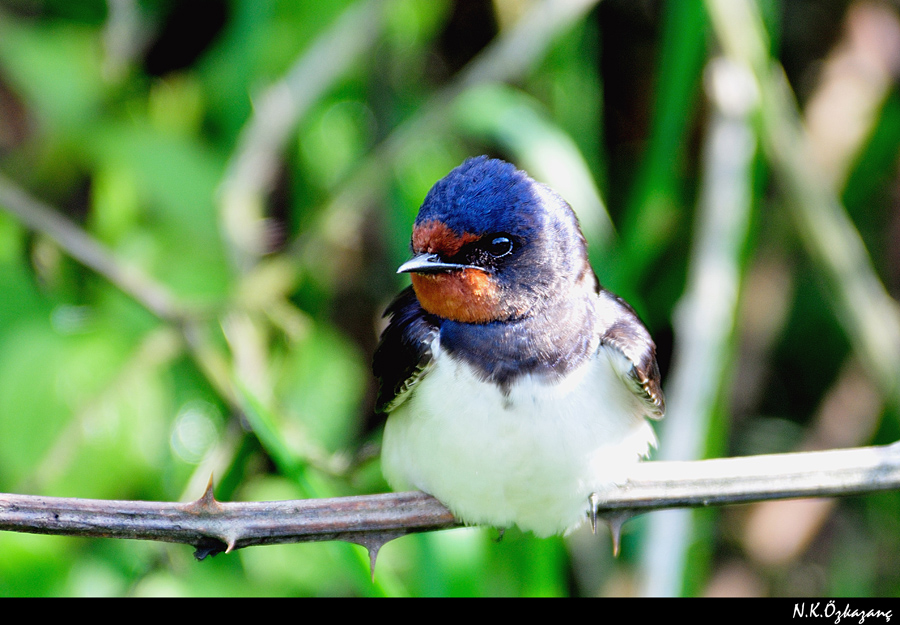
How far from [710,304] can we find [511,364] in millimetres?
685

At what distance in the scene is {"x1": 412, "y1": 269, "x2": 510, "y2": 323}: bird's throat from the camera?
4.38ft

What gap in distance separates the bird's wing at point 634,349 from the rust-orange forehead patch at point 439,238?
11.9 inches

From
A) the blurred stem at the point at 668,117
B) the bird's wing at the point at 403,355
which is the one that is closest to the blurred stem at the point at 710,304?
the blurred stem at the point at 668,117

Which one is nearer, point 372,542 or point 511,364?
point 372,542

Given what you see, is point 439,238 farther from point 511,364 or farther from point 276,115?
point 276,115

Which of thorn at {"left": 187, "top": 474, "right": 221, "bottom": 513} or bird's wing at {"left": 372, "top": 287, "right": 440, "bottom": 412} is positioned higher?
bird's wing at {"left": 372, "top": 287, "right": 440, "bottom": 412}

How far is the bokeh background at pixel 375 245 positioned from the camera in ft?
5.77

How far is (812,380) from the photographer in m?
2.72

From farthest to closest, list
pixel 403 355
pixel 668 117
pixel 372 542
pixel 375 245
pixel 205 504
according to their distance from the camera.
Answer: pixel 375 245, pixel 668 117, pixel 403 355, pixel 372 542, pixel 205 504

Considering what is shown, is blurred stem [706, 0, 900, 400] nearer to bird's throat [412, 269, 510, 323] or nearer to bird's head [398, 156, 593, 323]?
bird's head [398, 156, 593, 323]

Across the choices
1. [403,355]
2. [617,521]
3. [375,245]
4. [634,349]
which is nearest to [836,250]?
[634,349]

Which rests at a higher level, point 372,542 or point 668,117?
point 668,117

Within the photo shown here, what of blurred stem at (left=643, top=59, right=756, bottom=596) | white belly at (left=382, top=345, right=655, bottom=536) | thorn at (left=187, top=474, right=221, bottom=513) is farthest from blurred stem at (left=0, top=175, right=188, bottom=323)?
blurred stem at (left=643, top=59, right=756, bottom=596)

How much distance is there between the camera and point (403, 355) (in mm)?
1436
